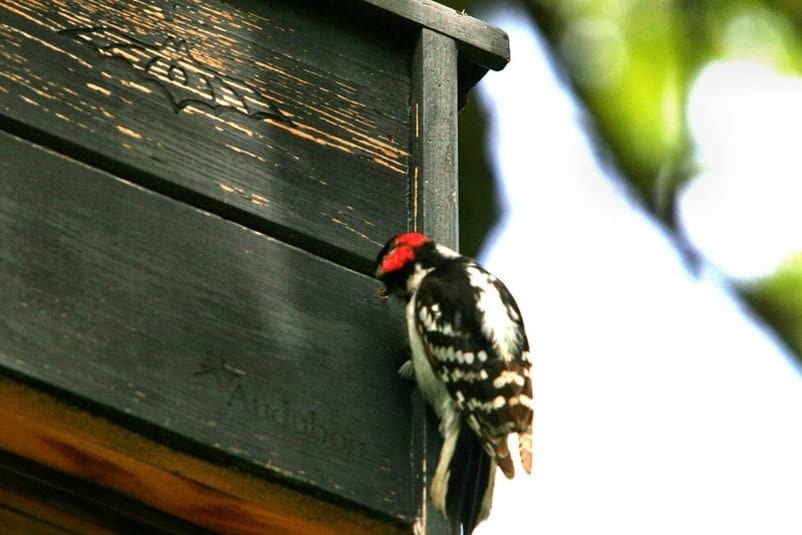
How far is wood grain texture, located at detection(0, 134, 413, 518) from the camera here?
1774mm

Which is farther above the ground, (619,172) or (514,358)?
(619,172)

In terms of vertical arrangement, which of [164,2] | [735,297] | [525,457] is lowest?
[525,457]

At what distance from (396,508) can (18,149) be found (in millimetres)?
679

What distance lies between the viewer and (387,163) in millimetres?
2297

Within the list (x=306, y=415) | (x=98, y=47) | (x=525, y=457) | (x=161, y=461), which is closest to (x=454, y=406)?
(x=525, y=457)

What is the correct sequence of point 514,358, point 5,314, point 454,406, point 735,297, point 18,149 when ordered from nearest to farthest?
point 5,314
point 18,149
point 454,406
point 514,358
point 735,297

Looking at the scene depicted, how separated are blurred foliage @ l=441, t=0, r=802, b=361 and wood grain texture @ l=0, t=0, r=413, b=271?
0.52m

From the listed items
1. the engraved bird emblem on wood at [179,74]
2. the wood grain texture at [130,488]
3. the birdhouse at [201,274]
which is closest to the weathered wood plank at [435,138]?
the birdhouse at [201,274]

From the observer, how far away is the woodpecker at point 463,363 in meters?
2.13

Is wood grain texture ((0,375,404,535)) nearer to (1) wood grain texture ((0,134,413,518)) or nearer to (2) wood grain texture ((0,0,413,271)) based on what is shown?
(1) wood grain texture ((0,134,413,518))

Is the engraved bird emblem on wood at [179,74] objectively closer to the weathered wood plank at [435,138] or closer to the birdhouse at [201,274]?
the birdhouse at [201,274]

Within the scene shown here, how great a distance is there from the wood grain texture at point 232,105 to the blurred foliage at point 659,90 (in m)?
0.52

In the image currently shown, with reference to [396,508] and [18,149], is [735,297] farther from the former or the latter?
[18,149]

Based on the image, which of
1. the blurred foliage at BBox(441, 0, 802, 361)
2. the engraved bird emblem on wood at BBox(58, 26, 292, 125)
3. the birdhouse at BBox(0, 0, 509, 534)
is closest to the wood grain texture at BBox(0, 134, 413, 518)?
the birdhouse at BBox(0, 0, 509, 534)
